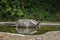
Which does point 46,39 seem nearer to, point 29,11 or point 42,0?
point 29,11

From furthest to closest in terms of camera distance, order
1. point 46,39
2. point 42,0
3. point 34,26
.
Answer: point 42,0, point 34,26, point 46,39

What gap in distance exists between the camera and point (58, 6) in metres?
20.6

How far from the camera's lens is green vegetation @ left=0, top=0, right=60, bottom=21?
1817cm

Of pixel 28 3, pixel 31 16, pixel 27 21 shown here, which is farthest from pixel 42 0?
pixel 27 21

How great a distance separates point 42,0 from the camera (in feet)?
67.3

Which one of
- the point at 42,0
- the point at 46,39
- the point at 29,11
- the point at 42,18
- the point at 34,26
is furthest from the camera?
the point at 42,0

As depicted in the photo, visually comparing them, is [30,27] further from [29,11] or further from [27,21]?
[29,11]

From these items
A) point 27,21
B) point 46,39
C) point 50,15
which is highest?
point 46,39

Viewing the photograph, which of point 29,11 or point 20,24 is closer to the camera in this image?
point 20,24

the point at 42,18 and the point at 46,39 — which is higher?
the point at 46,39

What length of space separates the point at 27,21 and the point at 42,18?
12.3ft

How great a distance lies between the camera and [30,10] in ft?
63.5

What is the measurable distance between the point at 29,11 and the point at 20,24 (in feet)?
16.3

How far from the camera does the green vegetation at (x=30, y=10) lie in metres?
18.2
